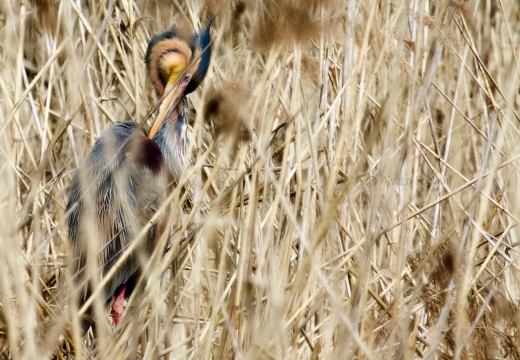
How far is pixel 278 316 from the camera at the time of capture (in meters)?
1.18

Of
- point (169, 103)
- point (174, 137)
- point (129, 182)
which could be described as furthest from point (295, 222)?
point (174, 137)

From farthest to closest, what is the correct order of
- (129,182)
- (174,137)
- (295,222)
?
1. (174,137)
2. (129,182)
3. (295,222)

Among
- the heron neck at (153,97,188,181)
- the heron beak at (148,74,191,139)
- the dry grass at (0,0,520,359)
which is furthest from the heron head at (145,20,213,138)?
the dry grass at (0,0,520,359)

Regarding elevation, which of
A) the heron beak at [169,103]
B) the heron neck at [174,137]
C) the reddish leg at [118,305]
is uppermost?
the heron beak at [169,103]

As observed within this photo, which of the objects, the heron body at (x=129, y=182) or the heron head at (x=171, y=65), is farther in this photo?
the heron head at (x=171, y=65)

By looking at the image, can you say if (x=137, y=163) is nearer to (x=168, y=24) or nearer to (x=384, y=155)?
(x=168, y=24)

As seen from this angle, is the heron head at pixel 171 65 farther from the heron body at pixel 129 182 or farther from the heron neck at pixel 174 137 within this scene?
the heron neck at pixel 174 137

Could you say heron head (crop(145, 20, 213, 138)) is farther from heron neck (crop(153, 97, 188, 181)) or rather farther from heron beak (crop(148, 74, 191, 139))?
heron neck (crop(153, 97, 188, 181))

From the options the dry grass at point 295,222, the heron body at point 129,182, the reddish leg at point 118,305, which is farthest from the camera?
the reddish leg at point 118,305

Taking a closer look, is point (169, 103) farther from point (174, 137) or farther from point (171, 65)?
point (174, 137)

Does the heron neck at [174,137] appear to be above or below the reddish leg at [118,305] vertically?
above

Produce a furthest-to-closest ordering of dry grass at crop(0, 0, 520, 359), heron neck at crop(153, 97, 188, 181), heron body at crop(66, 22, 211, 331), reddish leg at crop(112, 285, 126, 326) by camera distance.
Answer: heron neck at crop(153, 97, 188, 181)
reddish leg at crop(112, 285, 126, 326)
heron body at crop(66, 22, 211, 331)
dry grass at crop(0, 0, 520, 359)

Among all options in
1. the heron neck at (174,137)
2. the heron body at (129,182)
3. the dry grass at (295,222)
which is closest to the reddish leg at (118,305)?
the heron body at (129,182)

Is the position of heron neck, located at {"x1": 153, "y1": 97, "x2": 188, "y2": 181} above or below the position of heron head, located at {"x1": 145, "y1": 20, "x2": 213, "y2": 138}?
below
